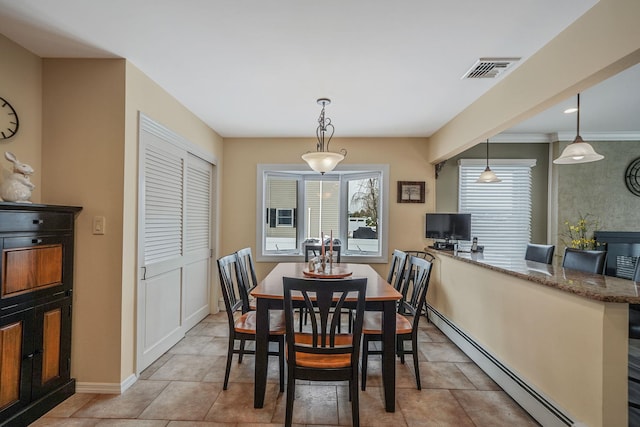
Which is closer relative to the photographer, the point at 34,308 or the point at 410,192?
the point at 34,308

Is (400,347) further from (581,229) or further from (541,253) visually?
(581,229)

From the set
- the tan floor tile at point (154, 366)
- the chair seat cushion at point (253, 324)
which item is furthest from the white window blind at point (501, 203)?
the tan floor tile at point (154, 366)

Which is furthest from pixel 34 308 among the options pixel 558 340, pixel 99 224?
pixel 558 340

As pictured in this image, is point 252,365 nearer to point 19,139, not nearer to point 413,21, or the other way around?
point 19,139

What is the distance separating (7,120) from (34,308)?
129cm

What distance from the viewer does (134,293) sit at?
2525mm

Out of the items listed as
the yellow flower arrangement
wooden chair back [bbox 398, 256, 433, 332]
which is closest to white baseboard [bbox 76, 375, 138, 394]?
wooden chair back [bbox 398, 256, 433, 332]

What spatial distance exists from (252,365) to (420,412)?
4.85ft

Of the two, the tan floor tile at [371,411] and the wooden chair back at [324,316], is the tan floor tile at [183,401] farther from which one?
→ the tan floor tile at [371,411]

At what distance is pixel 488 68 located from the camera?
243cm

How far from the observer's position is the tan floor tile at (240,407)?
2062 mm

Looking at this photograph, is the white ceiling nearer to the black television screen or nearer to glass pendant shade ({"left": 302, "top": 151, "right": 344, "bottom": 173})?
glass pendant shade ({"left": 302, "top": 151, "right": 344, "bottom": 173})

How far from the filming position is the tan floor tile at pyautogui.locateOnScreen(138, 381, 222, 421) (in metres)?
2.10

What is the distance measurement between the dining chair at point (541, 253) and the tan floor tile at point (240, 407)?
9.79 ft
